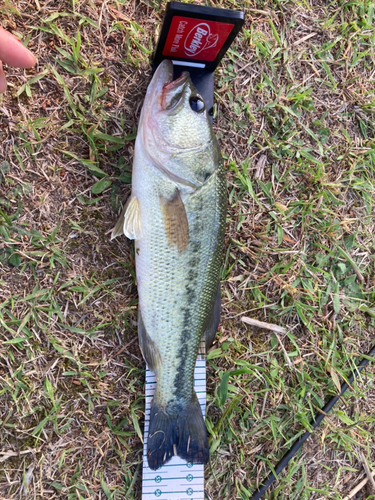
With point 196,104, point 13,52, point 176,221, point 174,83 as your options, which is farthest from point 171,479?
point 13,52

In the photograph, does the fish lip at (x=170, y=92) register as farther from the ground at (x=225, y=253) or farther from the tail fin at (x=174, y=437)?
the tail fin at (x=174, y=437)

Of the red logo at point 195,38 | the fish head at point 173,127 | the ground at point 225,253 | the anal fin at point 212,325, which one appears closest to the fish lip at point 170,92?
the fish head at point 173,127

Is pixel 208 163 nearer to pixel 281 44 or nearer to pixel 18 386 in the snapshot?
pixel 281 44

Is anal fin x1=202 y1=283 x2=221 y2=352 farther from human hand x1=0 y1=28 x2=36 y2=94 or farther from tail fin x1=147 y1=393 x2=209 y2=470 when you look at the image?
human hand x1=0 y1=28 x2=36 y2=94

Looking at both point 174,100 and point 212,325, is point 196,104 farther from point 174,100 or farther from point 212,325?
point 212,325

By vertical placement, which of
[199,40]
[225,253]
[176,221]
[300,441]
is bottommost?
[300,441]
